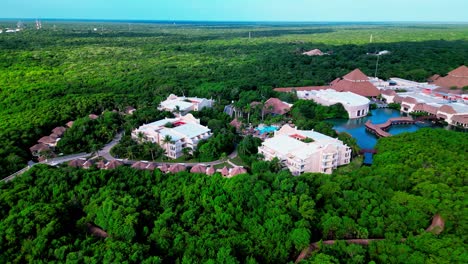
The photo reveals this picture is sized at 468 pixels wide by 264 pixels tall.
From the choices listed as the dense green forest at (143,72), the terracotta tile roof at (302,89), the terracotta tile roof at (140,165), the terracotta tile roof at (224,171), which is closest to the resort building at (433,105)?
the terracotta tile roof at (302,89)

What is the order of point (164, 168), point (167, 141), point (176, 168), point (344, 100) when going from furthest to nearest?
point (344, 100)
point (167, 141)
point (164, 168)
point (176, 168)

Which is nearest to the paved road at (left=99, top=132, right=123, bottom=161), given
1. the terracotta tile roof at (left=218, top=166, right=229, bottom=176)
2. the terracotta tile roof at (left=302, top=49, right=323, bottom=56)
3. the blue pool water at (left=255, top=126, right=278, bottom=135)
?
the terracotta tile roof at (left=218, top=166, right=229, bottom=176)

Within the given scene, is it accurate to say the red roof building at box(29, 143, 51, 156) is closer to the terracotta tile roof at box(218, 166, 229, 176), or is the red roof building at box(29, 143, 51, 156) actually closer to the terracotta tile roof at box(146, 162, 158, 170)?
the terracotta tile roof at box(146, 162, 158, 170)

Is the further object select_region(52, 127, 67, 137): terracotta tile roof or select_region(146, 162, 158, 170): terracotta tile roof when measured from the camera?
select_region(52, 127, 67, 137): terracotta tile roof

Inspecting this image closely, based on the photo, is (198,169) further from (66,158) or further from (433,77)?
(433,77)

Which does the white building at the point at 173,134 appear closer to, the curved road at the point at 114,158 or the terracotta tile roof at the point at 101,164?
the curved road at the point at 114,158

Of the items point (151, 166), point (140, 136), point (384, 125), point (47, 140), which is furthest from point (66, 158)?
point (384, 125)
